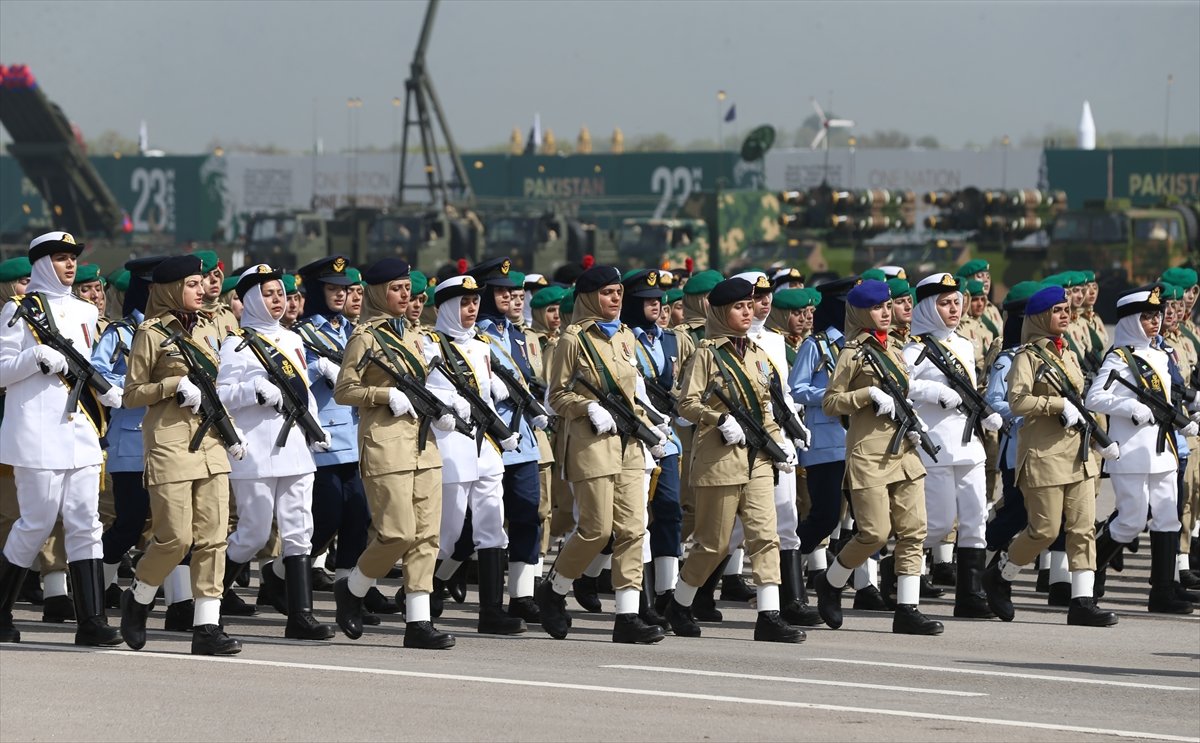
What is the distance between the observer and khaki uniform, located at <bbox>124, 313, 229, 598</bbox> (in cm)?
941

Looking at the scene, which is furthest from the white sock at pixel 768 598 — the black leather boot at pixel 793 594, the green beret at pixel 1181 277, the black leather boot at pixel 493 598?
the green beret at pixel 1181 277

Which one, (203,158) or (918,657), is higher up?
(203,158)

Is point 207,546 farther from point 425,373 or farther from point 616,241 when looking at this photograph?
point 616,241

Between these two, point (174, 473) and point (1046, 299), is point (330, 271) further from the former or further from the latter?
point (1046, 299)

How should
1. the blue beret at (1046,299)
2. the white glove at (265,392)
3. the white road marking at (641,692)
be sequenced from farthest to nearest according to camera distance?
the blue beret at (1046,299) → the white glove at (265,392) → the white road marking at (641,692)

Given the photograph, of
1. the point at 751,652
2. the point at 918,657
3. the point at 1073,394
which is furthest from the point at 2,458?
the point at 1073,394

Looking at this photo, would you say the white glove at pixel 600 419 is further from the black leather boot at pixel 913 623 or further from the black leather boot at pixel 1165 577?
the black leather boot at pixel 1165 577

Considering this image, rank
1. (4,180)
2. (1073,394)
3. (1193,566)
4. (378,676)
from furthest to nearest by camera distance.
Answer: (4,180) < (1193,566) < (1073,394) < (378,676)

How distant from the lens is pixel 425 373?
10086 mm

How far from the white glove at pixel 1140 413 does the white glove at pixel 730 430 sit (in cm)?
265

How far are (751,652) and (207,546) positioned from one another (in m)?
2.60

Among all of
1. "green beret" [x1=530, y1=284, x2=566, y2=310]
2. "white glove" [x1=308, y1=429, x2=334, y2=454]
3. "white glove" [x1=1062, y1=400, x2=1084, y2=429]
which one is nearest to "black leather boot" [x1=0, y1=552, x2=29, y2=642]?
"white glove" [x1=308, y1=429, x2=334, y2=454]

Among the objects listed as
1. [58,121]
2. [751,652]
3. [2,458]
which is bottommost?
[751,652]

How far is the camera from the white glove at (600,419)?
10.2 m
